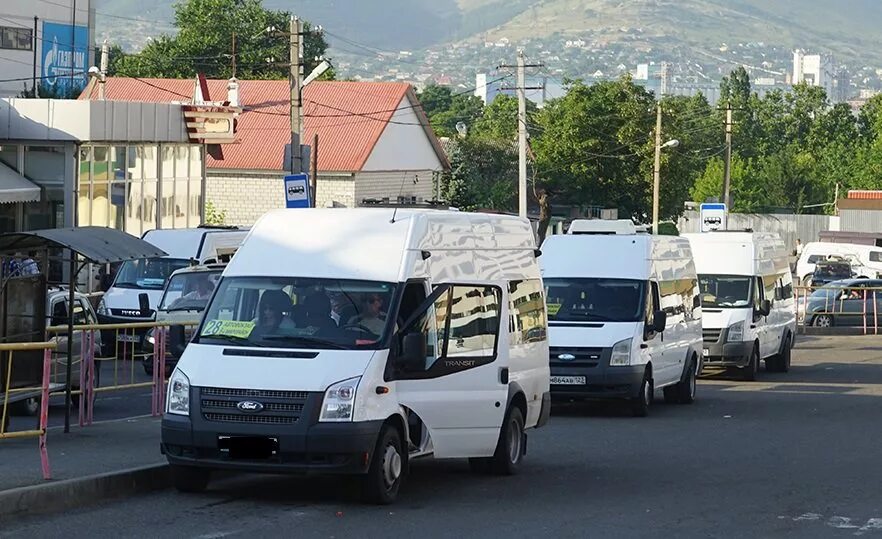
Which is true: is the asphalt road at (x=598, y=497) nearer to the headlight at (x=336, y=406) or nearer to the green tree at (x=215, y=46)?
the headlight at (x=336, y=406)

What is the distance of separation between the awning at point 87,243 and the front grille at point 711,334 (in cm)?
1384

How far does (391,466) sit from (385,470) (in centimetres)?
13

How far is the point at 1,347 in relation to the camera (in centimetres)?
1171

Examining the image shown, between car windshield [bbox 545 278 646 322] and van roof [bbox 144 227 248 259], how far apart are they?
1193cm

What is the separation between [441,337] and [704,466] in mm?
3757

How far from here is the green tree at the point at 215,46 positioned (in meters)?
97.4

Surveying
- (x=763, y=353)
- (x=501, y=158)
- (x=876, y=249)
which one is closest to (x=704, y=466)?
(x=763, y=353)

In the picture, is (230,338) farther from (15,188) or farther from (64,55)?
(64,55)

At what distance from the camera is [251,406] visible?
11695 mm

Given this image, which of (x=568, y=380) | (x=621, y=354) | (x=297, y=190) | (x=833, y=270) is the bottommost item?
(x=568, y=380)

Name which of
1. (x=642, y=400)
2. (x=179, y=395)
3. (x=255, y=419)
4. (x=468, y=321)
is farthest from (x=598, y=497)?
(x=642, y=400)

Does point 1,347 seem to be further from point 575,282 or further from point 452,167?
point 452,167

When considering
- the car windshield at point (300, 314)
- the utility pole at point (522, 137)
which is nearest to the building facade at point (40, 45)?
the utility pole at point (522, 137)

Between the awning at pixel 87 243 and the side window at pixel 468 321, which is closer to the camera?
the side window at pixel 468 321
